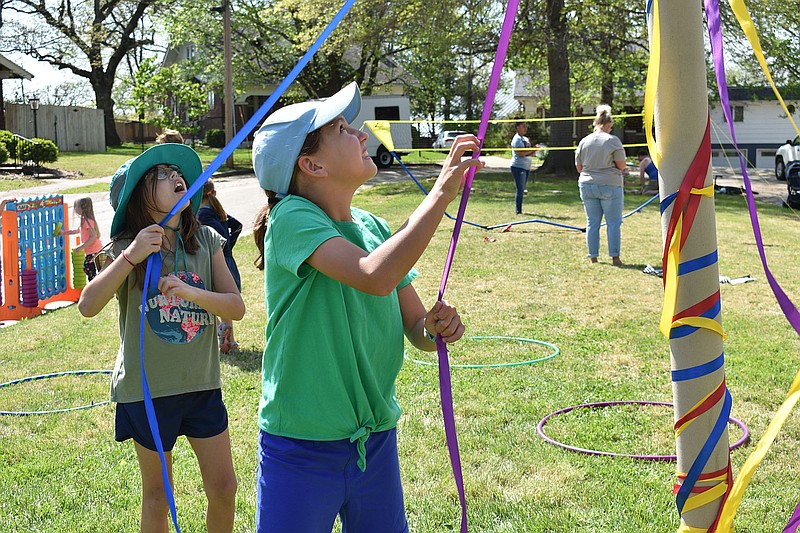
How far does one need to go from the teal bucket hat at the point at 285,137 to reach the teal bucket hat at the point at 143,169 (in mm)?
745

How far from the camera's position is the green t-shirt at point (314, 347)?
2.26 m

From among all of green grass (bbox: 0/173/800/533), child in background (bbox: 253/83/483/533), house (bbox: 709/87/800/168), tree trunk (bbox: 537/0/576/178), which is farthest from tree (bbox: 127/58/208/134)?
child in background (bbox: 253/83/483/533)

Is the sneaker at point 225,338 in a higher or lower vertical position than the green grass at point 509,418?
higher

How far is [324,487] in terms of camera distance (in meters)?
2.25

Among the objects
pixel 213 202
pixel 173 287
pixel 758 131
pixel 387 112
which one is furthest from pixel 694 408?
pixel 758 131

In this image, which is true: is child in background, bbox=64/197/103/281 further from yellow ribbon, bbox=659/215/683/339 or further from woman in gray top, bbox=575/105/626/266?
yellow ribbon, bbox=659/215/683/339

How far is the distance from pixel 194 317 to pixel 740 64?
78.4 feet

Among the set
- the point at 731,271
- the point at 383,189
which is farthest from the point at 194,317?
the point at 383,189

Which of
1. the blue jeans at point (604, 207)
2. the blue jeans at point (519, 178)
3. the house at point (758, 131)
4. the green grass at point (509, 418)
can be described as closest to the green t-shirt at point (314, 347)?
the green grass at point (509, 418)

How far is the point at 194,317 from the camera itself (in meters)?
3.09

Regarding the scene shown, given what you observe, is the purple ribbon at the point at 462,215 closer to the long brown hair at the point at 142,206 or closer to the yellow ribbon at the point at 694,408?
the yellow ribbon at the point at 694,408

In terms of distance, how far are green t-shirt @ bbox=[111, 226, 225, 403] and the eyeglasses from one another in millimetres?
273

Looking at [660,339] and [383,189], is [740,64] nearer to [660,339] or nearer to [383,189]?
[383,189]

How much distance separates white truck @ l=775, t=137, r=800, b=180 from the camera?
25.5 m
